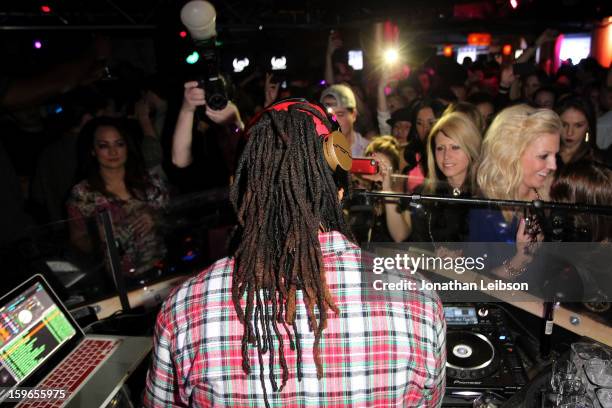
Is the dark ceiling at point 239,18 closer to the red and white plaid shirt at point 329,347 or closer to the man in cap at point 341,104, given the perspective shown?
the man in cap at point 341,104

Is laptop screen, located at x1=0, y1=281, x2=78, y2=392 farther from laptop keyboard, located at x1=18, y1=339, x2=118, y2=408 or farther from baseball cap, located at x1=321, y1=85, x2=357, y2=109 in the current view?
baseball cap, located at x1=321, y1=85, x2=357, y2=109

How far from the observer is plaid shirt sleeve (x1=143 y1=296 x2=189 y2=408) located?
0.96m

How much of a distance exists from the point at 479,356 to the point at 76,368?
1285mm

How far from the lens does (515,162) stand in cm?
219

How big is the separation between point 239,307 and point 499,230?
1.46 meters

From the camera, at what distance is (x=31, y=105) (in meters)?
1.57

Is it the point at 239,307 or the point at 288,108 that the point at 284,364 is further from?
the point at 288,108

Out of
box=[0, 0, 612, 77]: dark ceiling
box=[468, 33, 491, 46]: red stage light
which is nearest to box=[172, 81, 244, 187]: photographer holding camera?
box=[0, 0, 612, 77]: dark ceiling

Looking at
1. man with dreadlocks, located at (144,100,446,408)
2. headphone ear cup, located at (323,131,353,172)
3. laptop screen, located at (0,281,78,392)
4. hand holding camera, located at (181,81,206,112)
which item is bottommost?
laptop screen, located at (0,281,78,392)

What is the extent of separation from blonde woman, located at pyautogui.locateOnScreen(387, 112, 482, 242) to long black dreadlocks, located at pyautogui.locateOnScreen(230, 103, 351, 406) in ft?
4.07

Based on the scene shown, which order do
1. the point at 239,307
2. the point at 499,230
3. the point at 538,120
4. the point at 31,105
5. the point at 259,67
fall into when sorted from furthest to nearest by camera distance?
the point at 259,67 < the point at 538,120 < the point at 499,230 < the point at 31,105 < the point at 239,307

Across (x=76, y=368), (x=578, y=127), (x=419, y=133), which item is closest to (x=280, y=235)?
(x=76, y=368)

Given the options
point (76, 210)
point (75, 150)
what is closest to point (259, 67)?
point (75, 150)

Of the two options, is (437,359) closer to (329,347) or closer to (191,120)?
(329,347)
